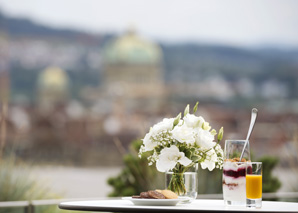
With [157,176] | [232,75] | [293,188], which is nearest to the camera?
[157,176]

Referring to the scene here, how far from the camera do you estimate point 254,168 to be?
2020mm

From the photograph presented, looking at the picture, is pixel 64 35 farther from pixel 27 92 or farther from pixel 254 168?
pixel 254 168

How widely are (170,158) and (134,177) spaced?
2647 mm

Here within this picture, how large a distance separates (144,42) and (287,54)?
13.3 metres

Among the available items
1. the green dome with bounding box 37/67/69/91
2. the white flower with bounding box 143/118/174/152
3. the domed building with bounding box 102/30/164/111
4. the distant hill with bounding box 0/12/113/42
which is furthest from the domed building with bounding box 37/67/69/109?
the white flower with bounding box 143/118/174/152

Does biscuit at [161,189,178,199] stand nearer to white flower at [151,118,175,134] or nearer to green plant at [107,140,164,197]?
white flower at [151,118,175,134]

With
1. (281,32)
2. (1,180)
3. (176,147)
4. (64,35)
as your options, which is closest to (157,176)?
(1,180)

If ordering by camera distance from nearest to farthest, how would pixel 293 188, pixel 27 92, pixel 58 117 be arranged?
1. pixel 293 188
2. pixel 58 117
3. pixel 27 92

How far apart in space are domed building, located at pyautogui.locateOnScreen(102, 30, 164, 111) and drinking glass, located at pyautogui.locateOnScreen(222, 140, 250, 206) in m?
43.9

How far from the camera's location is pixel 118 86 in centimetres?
4831

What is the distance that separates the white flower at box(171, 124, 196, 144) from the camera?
2.12m

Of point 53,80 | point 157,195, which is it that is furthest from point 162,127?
point 53,80

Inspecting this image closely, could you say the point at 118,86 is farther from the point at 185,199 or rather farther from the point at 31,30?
the point at 185,199

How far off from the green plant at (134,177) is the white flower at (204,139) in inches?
95.3
